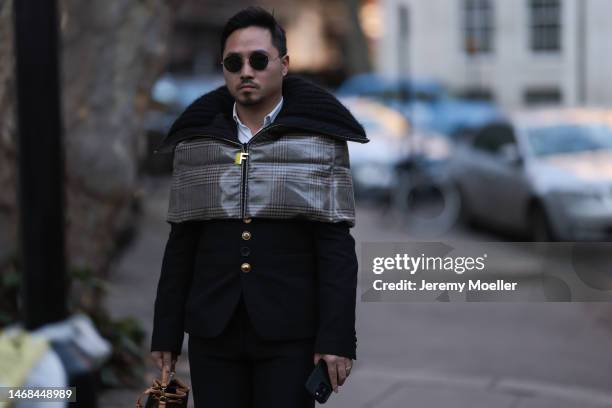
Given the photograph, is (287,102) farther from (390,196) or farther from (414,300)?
(390,196)

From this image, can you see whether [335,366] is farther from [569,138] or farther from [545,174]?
[569,138]

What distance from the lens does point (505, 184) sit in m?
11.8

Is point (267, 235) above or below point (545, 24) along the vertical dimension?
below

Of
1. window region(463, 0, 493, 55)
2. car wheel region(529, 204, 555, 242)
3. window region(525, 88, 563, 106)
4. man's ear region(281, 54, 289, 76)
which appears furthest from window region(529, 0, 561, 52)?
man's ear region(281, 54, 289, 76)

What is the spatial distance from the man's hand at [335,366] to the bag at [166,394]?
18.0 inches

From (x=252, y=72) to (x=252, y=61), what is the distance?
0.03 meters

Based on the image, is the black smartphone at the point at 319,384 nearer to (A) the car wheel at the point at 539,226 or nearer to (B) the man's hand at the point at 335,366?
(B) the man's hand at the point at 335,366

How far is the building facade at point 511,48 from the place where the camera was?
77.5ft

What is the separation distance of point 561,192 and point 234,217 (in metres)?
7.73

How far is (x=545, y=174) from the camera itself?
1094 centimetres

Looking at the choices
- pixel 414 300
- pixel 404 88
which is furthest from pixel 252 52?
pixel 404 88

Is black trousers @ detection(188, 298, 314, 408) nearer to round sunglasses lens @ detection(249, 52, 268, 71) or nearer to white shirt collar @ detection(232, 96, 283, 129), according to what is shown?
white shirt collar @ detection(232, 96, 283, 129)

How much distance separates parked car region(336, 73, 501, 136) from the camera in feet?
72.0

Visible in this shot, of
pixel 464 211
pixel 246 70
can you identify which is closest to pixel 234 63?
pixel 246 70
